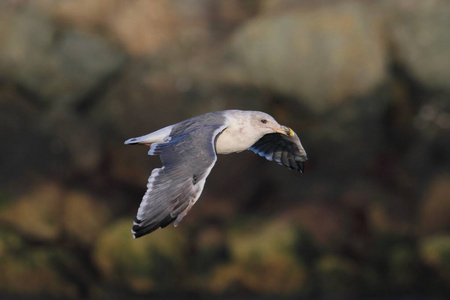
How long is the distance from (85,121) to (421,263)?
6.96 metres

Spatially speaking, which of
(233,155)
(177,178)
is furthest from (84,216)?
(177,178)

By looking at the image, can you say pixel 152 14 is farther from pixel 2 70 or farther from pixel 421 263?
pixel 421 263

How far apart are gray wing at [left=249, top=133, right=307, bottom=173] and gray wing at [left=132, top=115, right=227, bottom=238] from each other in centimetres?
130

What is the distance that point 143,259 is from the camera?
15.5 meters

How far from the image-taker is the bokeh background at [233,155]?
15617 mm

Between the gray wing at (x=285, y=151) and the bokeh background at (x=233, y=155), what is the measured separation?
5.16 m

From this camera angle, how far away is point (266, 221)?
15.9m

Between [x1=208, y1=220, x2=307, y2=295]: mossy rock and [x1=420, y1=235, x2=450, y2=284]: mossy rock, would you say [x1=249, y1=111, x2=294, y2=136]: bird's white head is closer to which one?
[x1=208, y1=220, x2=307, y2=295]: mossy rock

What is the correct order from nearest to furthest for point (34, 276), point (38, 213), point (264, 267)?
1. point (264, 267)
2. point (34, 276)
3. point (38, 213)

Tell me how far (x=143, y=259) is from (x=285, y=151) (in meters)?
5.85

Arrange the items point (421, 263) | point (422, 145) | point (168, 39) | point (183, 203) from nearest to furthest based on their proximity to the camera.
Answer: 1. point (183, 203)
2. point (421, 263)
3. point (422, 145)
4. point (168, 39)

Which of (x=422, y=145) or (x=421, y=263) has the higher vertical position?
(x=422, y=145)

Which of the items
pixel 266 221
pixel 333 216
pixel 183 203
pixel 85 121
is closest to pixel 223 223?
pixel 266 221

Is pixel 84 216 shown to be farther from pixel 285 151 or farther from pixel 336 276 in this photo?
pixel 285 151
